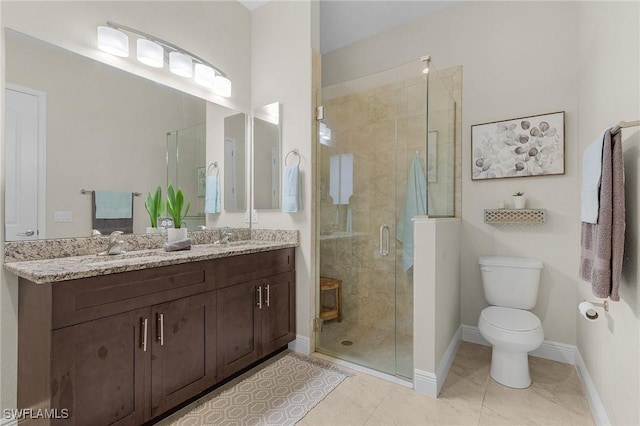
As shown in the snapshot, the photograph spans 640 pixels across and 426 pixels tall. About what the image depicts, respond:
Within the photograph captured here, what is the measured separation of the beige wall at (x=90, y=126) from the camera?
1.56 m

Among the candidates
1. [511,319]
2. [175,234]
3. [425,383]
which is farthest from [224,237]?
[511,319]

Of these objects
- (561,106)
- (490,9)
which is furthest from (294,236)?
(490,9)

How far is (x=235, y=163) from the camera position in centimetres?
262

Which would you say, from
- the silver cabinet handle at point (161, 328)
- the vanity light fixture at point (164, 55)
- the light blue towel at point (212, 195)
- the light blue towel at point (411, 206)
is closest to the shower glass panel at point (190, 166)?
the light blue towel at point (212, 195)

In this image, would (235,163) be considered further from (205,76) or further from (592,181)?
(592,181)

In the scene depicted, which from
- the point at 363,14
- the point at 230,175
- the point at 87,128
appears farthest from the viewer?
the point at 363,14

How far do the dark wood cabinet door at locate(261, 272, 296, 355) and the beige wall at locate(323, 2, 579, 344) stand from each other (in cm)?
152

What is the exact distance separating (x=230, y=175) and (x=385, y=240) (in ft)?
4.59

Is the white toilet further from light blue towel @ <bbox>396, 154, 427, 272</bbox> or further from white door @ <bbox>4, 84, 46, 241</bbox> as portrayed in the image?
white door @ <bbox>4, 84, 46, 241</bbox>

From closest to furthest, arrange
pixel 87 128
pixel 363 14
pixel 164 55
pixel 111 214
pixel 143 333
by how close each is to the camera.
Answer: pixel 143 333
pixel 87 128
pixel 111 214
pixel 164 55
pixel 363 14

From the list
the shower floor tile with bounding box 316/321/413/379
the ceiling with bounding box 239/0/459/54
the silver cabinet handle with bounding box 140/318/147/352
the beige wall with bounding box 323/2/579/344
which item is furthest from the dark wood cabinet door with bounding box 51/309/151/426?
the ceiling with bounding box 239/0/459/54

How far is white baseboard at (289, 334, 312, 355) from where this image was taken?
7.88ft

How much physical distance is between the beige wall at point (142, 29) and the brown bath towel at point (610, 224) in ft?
7.70

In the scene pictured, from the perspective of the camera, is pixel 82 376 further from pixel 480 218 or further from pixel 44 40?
pixel 480 218
